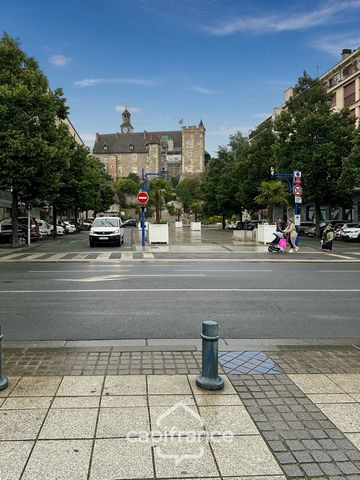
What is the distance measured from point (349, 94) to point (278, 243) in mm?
31035

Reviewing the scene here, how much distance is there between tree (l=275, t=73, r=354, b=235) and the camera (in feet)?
112

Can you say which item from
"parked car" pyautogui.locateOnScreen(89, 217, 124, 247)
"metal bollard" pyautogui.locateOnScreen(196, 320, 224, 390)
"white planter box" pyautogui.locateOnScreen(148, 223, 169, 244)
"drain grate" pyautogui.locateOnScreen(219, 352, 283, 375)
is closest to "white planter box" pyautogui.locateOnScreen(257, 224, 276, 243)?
"white planter box" pyautogui.locateOnScreen(148, 223, 169, 244)

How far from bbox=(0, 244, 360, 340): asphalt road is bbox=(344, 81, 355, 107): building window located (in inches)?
1426

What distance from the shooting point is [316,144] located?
35000 millimetres

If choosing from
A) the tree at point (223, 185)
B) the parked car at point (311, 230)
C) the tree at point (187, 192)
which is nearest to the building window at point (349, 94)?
the tree at point (223, 185)

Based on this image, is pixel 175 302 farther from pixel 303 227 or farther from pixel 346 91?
pixel 346 91

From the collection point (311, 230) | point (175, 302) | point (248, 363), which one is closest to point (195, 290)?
point (175, 302)

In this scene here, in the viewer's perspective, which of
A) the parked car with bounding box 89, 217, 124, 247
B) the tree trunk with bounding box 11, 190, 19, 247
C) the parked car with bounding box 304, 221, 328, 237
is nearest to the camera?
the parked car with bounding box 89, 217, 124, 247

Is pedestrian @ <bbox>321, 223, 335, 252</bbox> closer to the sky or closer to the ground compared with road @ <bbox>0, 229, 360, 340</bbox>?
closer to the sky

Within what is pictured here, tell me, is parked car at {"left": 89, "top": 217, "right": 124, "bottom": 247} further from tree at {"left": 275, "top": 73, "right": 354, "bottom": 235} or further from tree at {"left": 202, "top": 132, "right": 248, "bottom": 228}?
tree at {"left": 202, "top": 132, "right": 248, "bottom": 228}

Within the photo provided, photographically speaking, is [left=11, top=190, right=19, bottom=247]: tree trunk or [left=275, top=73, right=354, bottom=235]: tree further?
[left=275, top=73, right=354, bottom=235]: tree

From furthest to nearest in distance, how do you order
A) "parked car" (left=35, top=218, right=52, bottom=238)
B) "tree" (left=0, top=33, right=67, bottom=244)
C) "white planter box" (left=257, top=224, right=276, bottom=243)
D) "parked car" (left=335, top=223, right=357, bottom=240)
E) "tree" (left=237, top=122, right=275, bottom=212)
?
1. "tree" (left=237, top=122, right=275, bottom=212)
2. "parked car" (left=35, top=218, right=52, bottom=238)
3. "parked car" (left=335, top=223, right=357, bottom=240)
4. "white planter box" (left=257, top=224, right=276, bottom=243)
5. "tree" (left=0, top=33, right=67, bottom=244)

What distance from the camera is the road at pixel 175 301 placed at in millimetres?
6914

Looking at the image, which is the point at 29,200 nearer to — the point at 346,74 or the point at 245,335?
the point at 245,335
